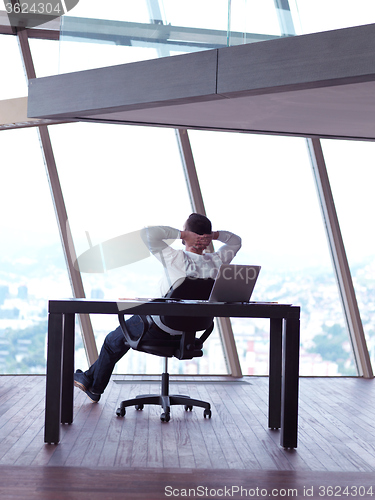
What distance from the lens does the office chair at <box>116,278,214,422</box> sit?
3.48 m

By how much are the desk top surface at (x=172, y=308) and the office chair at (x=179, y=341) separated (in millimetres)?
248

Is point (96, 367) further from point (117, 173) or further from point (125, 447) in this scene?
point (117, 173)

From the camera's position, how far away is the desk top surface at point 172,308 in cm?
312

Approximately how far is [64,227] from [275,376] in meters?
2.74

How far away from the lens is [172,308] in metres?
3.13

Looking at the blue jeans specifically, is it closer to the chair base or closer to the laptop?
the chair base

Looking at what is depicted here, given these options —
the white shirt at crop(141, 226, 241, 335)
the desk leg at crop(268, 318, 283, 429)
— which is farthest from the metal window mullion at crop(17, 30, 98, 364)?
the desk leg at crop(268, 318, 283, 429)

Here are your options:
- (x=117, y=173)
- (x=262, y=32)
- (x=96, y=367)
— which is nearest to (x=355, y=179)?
(x=117, y=173)

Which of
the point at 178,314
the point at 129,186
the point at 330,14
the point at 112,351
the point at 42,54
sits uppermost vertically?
the point at 42,54

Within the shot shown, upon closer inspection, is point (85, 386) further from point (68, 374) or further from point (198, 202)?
point (198, 202)

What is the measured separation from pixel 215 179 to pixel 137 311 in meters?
2.94

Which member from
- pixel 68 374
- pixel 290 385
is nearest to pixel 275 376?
pixel 290 385

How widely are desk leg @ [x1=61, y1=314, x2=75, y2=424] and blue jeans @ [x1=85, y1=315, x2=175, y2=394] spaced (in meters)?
0.38

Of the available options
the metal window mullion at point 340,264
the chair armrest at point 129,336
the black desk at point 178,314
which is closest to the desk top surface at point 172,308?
the black desk at point 178,314
